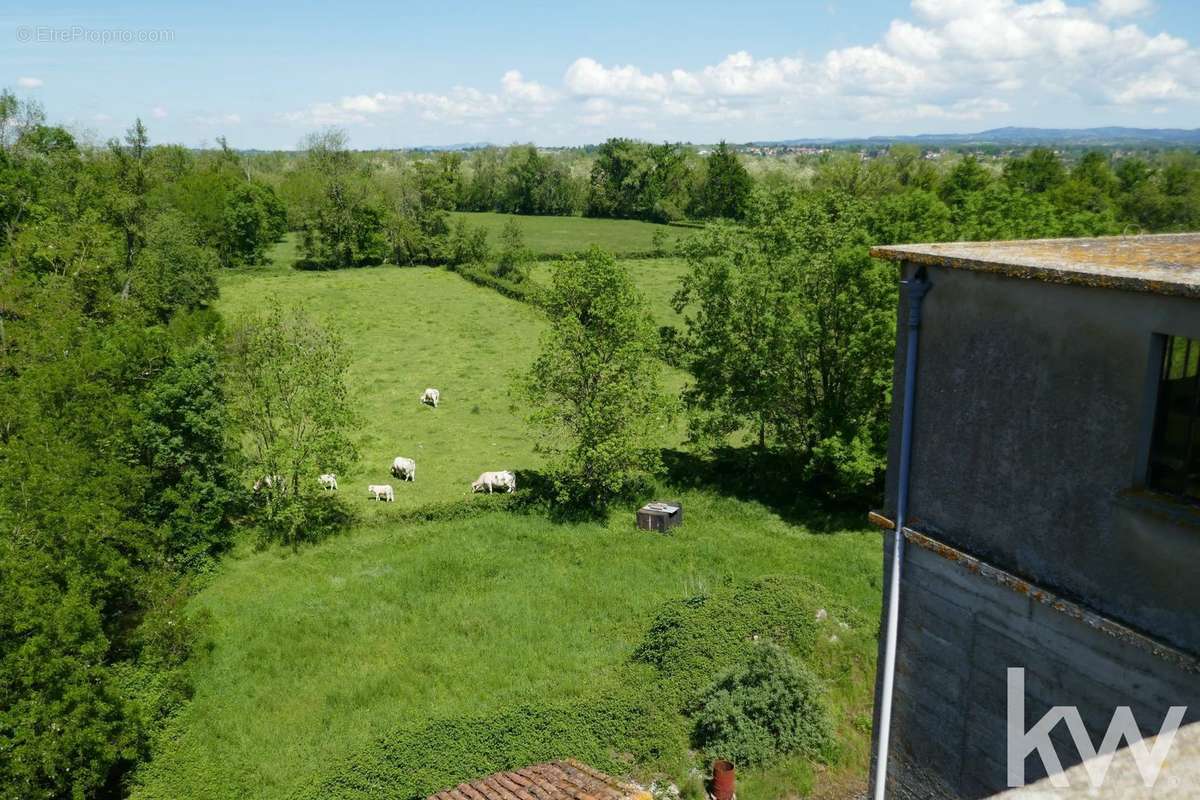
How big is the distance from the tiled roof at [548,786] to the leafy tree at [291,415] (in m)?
12.9

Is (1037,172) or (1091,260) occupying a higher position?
(1037,172)

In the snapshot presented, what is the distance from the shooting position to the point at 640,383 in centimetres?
2517

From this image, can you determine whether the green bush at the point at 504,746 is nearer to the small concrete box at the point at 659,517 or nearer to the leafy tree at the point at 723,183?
the small concrete box at the point at 659,517

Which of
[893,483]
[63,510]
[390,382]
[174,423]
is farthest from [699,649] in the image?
[390,382]

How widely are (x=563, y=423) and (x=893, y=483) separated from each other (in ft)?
59.5

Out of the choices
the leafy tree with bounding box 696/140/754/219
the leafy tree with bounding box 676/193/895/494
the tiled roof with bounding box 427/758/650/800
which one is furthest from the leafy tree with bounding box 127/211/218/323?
the leafy tree with bounding box 696/140/754/219

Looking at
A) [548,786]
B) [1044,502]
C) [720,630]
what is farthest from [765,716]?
[1044,502]

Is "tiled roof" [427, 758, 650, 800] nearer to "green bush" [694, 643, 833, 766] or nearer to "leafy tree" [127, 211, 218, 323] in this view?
"green bush" [694, 643, 833, 766]

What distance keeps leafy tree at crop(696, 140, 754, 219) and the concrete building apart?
289 feet

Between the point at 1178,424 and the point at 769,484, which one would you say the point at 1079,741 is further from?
the point at 769,484

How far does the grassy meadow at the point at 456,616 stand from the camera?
1429 centimetres

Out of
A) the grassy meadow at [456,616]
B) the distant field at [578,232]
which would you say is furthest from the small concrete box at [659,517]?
the distant field at [578,232]

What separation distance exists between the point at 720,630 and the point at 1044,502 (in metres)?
11.4

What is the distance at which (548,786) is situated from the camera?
37.9ft
